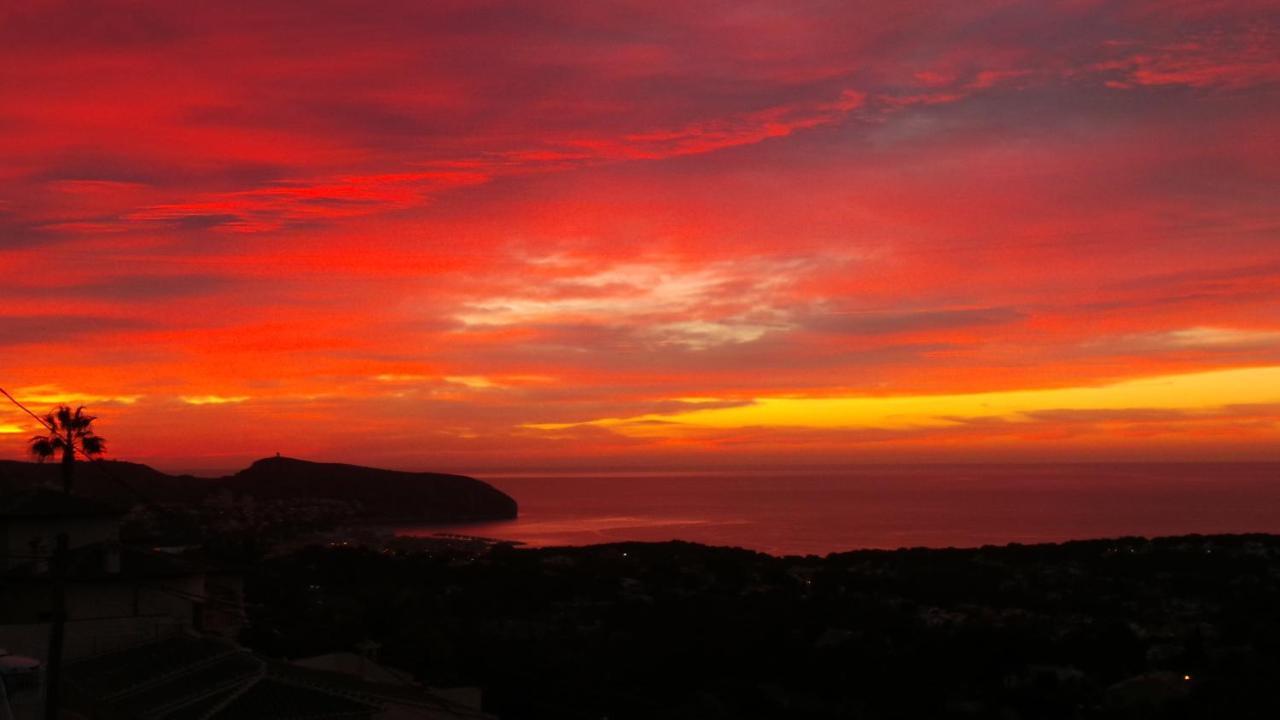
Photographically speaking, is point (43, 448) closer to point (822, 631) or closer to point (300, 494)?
point (822, 631)

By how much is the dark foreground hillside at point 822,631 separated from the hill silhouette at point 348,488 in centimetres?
7226

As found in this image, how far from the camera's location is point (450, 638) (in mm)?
31547

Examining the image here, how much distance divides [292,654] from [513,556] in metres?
24.6

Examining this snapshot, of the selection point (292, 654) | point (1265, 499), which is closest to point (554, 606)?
point (292, 654)

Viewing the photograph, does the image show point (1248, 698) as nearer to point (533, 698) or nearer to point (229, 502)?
point (533, 698)

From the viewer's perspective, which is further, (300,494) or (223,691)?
(300,494)

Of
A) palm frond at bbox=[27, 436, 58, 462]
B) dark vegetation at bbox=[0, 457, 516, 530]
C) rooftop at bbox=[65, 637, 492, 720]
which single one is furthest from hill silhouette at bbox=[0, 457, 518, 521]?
rooftop at bbox=[65, 637, 492, 720]

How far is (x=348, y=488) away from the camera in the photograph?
448ft

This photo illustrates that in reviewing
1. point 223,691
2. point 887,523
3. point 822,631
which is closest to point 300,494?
point 887,523

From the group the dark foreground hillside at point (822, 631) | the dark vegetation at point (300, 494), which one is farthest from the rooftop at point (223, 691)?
the dark vegetation at point (300, 494)

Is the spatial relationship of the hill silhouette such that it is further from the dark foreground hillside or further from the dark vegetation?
the dark foreground hillside

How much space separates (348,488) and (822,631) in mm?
111550

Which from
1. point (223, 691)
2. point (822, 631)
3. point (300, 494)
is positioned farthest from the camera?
point (300, 494)

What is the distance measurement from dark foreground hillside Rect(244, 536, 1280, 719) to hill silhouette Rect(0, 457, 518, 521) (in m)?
72.3
